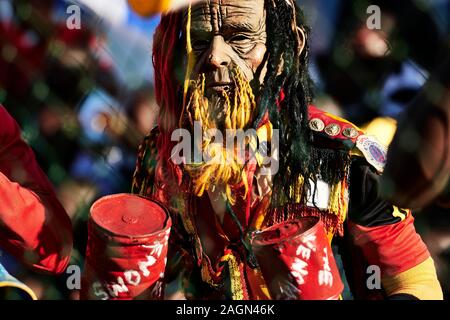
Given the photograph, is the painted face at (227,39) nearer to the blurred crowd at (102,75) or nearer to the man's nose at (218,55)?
the man's nose at (218,55)

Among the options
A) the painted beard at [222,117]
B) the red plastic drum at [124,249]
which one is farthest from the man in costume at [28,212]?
the painted beard at [222,117]

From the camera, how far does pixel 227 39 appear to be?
4.56 feet

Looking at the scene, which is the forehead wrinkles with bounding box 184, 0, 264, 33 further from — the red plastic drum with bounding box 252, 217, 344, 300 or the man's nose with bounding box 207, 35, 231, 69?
the red plastic drum with bounding box 252, 217, 344, 300

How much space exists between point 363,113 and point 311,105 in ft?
0.55

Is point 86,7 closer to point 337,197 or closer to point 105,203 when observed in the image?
point 105,203

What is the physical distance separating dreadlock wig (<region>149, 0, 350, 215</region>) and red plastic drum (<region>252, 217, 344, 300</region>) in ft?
0.65

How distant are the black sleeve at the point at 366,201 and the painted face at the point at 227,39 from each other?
28cm

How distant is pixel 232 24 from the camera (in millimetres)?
1374

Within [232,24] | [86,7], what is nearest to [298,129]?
[232,24]

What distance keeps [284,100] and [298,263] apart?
38 cm

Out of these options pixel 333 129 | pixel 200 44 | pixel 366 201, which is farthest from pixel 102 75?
pixel 366 201

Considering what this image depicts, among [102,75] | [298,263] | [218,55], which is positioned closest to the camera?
[298,263]

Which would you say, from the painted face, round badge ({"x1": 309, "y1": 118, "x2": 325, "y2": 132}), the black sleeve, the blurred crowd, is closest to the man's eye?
the painted face

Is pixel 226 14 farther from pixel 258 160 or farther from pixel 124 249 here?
pixel 124 249
